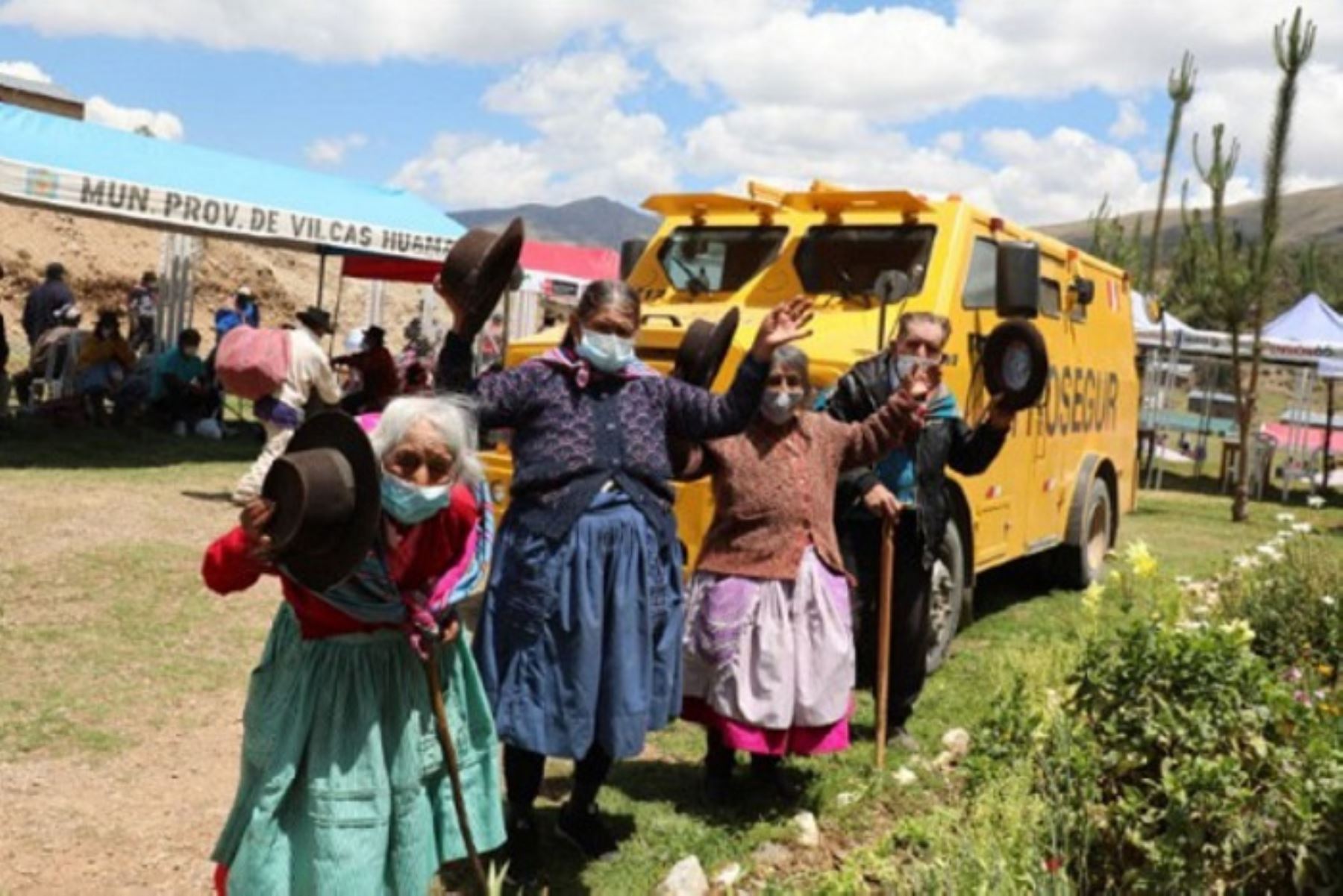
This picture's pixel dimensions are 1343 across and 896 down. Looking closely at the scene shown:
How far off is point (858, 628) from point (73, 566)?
4809 millimetres

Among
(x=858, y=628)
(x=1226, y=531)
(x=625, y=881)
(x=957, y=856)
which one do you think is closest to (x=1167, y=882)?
(x=957, y=856)

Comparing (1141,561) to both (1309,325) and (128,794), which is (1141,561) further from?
(1309,325)

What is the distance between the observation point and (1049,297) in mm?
8039

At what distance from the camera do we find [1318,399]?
53938 mm

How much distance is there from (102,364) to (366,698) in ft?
41.6

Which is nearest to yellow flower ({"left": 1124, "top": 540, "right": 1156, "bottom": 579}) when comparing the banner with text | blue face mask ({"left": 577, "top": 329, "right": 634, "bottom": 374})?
blue face mask ({"left": 577, "top": 329, "right": 634, "bottom": 374})

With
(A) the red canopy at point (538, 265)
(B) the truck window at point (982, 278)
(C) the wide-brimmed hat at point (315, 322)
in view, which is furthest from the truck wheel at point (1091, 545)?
(A) the red canopy at point (538, 265)

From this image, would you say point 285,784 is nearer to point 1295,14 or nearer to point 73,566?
point 73,566

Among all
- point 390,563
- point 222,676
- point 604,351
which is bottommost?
point 222,676

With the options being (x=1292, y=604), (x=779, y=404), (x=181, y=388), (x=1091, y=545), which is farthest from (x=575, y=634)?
(x=181, y=388)

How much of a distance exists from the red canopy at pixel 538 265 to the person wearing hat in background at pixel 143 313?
309cm

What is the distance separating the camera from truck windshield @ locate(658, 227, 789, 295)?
23.6 ft

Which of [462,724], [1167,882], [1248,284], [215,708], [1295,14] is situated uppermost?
[1295,14]

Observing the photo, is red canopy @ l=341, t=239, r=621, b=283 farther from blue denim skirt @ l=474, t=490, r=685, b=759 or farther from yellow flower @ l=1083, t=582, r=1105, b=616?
blue denim skirt @ l=474, t=490, r=685, b=759
